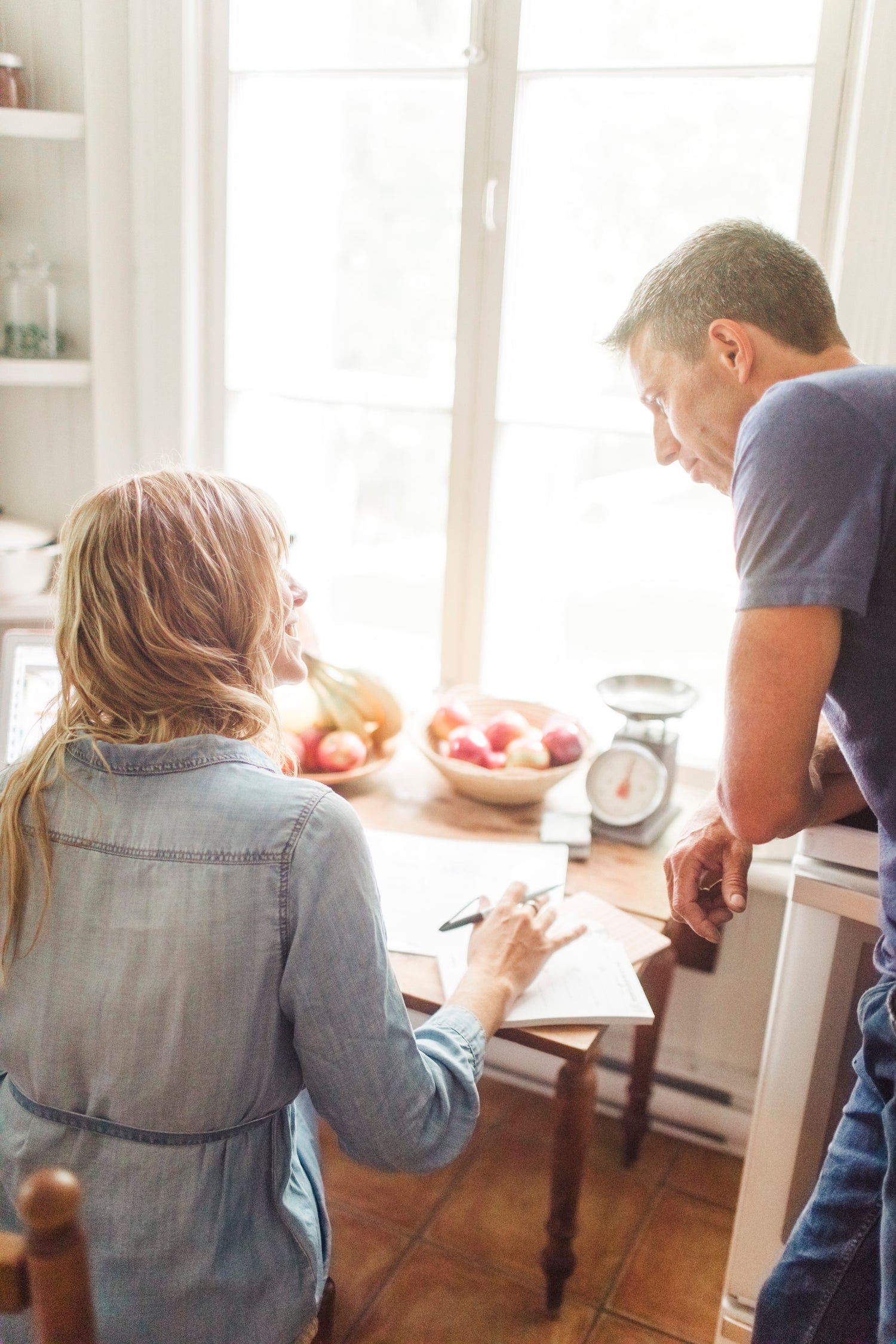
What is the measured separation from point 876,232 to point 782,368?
0.70m

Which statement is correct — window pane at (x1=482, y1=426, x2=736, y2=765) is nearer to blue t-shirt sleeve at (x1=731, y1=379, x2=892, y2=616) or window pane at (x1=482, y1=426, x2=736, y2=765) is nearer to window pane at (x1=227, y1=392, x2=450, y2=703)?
window pane at (x1=227, y1=392, x2=450, y2=703)

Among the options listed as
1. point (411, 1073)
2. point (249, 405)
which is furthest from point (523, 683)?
point (411, 1073)

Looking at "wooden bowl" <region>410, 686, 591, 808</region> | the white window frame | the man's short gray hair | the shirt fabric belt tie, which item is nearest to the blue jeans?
the shirt fabric belt tie

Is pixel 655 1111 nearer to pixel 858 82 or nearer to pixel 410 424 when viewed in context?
pixel 410 424

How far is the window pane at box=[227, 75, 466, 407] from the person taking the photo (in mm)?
2150

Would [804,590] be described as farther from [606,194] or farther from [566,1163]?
[606,194]

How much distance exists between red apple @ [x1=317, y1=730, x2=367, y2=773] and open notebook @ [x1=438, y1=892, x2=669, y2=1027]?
48cm

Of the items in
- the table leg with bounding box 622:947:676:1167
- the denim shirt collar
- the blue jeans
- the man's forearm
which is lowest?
the table leg with bounding box 622:947:676:1167

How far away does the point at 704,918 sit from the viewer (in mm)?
1386

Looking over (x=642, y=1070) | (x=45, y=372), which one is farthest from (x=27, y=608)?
(x=642, y=1070)

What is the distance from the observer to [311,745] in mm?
1985

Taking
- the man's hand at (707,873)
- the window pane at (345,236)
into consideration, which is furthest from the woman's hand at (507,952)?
the window pane at (345,236)

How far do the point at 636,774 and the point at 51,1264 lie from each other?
1.36 meters

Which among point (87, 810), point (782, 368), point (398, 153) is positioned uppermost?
point (398, 153)
